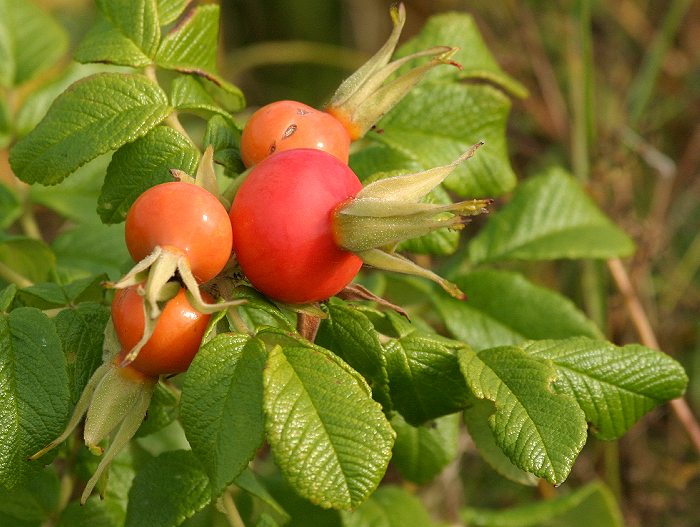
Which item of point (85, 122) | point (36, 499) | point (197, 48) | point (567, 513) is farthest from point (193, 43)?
point (567, 513)

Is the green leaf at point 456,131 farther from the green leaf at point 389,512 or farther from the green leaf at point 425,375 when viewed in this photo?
the green leaf at point 389,512

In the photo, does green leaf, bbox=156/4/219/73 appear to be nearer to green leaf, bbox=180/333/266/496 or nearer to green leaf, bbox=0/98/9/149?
green leaf, bbox=180/333/266/496

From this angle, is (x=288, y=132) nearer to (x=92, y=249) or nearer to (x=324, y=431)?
(x=324, y=431)

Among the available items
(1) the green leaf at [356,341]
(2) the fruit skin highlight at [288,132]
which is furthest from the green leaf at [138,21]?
(1) the green leaf at [356,341]

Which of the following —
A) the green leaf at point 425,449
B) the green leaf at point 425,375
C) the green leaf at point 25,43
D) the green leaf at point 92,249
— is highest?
the green leaf at point 25,43

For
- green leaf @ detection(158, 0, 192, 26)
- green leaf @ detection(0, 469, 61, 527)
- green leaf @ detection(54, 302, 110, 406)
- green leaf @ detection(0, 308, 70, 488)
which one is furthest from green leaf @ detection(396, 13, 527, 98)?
green leaf @ detection(0, 469, 61, 527)

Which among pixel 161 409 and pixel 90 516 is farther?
pixel 90 516
